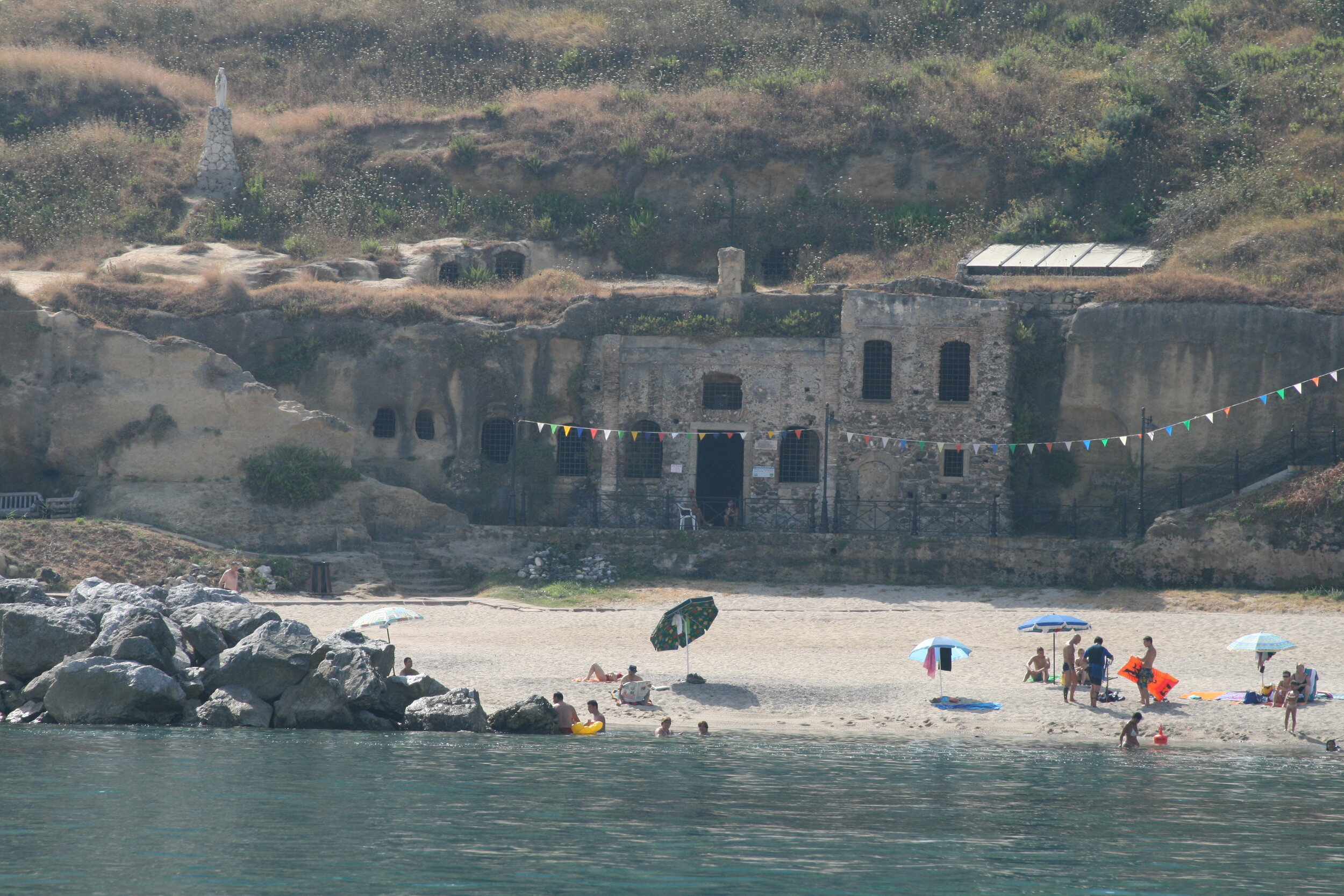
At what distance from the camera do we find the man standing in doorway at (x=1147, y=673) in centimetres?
2086

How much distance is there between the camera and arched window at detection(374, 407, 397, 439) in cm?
3316

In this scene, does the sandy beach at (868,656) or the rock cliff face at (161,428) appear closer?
the sandy beach at (868,656)

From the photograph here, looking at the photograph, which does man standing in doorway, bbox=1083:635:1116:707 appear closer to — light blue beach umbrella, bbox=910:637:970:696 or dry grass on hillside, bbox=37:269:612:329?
light blue beach umbrella, bbox=910:637:970:696

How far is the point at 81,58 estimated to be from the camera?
4738 centimetres

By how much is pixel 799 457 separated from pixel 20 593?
16.8 meters

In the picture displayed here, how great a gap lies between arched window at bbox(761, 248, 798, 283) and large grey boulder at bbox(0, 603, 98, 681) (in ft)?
74.9

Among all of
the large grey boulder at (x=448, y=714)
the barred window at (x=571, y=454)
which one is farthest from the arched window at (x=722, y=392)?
the large grey boulder at (x=448, y=714)

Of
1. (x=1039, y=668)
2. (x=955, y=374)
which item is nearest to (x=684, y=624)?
(x=1039, y=668)

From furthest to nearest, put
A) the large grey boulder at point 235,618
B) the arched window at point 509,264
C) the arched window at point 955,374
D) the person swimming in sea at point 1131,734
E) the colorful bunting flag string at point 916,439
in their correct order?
the arched window at point 509,264 < the arched window at point 955,374 < the colorful bunting flag string at point 916,439 < the large grey boulder at point 235,618 < the person swimming in sea at point 1131,734

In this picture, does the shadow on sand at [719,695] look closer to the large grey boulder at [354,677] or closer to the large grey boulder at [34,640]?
the large grey boulder at [354,677]

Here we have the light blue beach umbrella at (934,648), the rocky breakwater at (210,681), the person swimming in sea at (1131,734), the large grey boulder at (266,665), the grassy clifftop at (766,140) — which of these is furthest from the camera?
the grassy clifftop at (766,140)

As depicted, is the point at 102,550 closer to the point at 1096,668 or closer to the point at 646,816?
the point at 646,816

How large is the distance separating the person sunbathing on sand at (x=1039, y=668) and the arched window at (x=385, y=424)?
53.8 feet

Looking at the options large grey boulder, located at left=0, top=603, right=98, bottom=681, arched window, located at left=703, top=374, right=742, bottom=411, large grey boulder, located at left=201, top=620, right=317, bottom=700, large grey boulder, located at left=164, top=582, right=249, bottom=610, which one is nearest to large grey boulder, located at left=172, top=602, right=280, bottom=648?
large grey boulder, located at left=164, top=582, right=249, bottom=610
